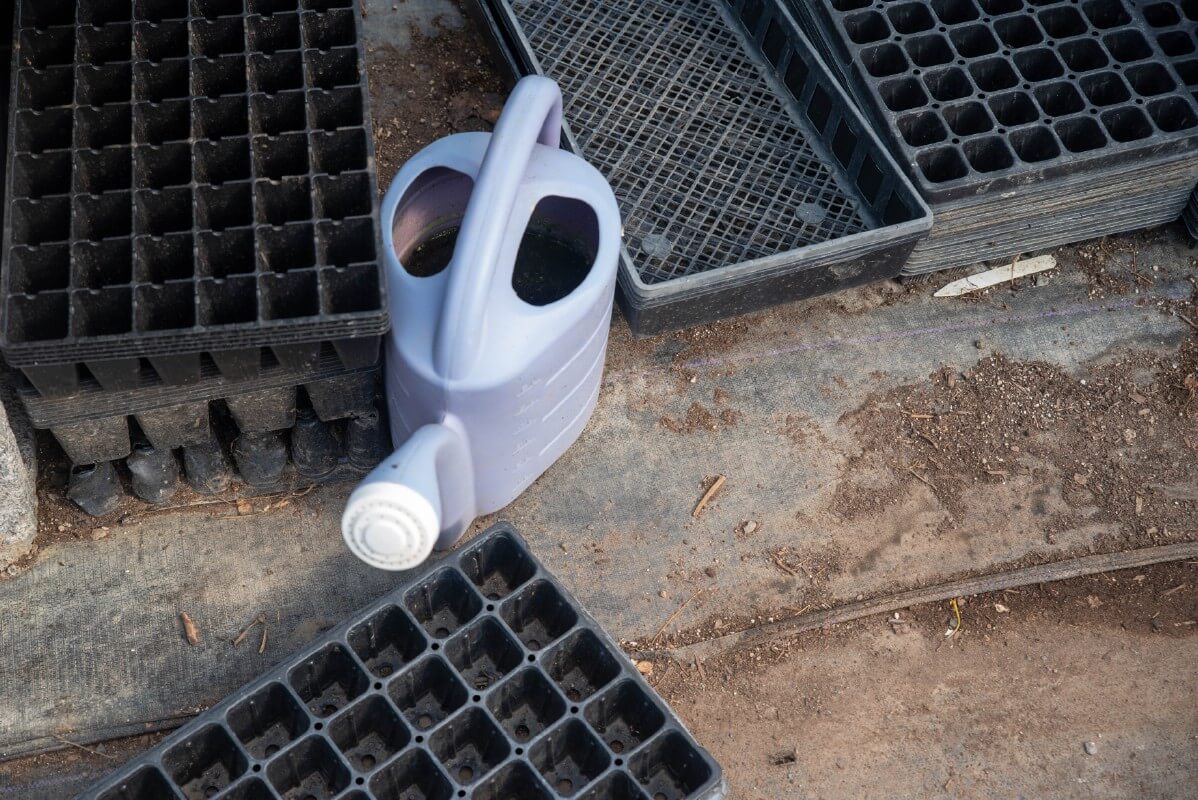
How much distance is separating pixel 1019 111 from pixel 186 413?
90.1 inches

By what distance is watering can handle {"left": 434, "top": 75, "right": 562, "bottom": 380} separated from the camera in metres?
2.47

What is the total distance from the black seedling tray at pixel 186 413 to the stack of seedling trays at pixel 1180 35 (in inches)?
90.8

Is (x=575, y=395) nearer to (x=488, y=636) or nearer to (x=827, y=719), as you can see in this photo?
(x=488, y=636)

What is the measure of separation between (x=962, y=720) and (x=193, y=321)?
6.24 ft

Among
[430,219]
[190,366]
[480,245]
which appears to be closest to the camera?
[480,245]

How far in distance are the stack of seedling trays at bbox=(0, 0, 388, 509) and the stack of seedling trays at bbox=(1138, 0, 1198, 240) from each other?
7.28 feet

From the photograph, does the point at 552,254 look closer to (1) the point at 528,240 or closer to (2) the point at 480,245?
(1) the point at 528,240

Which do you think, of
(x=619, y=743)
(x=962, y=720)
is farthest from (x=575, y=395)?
(x=962, y=720)

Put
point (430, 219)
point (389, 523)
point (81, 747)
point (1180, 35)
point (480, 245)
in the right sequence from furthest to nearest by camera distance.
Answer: point (1180, 35)
point (430, 219)
point (81, 747)
point (480, 245)
point (389, 523)

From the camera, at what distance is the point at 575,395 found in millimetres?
2906

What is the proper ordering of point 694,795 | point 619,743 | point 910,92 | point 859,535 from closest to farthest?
point 694,795 → point 619,743 → point 859,535 → point 910,92

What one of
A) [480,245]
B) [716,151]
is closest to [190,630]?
[480,245]

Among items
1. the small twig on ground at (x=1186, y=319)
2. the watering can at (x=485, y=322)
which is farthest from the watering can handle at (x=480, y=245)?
the small twig on ground at (x=1186, y=319)

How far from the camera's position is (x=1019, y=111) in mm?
3387
